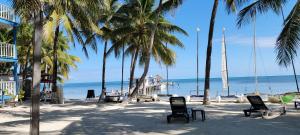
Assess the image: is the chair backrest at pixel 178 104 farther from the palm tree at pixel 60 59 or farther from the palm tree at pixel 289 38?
the palm tree at pixel 60 59

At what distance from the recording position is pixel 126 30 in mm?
22828

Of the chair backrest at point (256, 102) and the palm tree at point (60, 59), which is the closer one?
the chair backrest at point (256, 102)

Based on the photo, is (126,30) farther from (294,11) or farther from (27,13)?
(27,13)

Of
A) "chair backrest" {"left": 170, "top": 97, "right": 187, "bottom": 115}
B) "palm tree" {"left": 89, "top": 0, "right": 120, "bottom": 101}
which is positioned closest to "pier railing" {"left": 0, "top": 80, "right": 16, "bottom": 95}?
"palm tree" {"left": 89, "top": 0, "right": 120, "bottom": 101}

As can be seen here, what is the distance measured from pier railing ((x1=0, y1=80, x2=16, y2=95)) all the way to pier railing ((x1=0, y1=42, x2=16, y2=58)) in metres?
1.48

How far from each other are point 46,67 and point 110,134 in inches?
1158

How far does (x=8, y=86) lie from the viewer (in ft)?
69.9

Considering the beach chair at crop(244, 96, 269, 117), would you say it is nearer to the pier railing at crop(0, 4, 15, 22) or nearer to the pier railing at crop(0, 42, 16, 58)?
the pier railing at crop(0, 42, 16, 58)

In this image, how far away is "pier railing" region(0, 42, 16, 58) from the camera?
21111 millimetres

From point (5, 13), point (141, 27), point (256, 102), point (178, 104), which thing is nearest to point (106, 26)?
point (141, 27)

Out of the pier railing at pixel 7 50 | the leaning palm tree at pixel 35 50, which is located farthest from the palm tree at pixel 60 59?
the leaning palm tree at pixel 35 50

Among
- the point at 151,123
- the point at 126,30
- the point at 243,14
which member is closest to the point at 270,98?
the point at 243,14

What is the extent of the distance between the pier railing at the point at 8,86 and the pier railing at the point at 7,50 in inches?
58.4

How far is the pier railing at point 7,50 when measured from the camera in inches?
831
